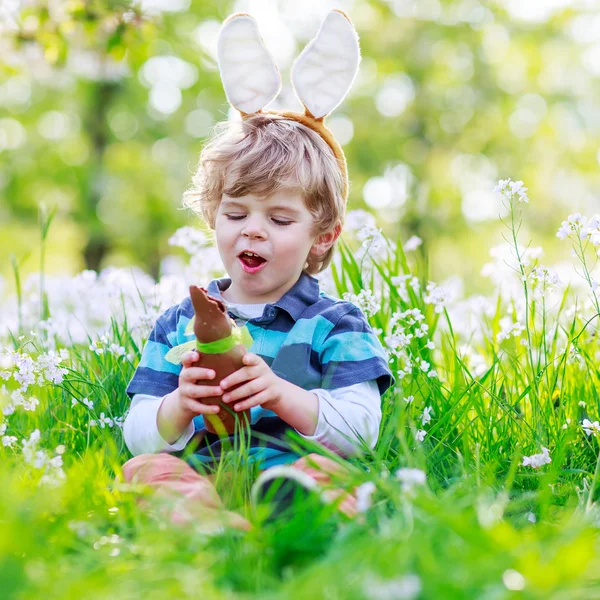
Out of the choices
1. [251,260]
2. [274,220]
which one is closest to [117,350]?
[251,260]

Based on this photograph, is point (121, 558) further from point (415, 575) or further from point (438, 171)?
point (438, 171)

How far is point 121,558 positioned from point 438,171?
16104 millimetres

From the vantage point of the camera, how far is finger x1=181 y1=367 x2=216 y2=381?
7.42 ft

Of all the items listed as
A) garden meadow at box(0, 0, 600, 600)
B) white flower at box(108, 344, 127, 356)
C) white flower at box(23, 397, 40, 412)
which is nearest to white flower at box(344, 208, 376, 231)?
garden meadow at box(0, 0, 600, 600)

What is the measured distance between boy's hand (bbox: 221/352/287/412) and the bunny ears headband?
116cm

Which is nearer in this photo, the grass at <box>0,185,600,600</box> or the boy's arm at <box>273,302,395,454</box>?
the grass at <box>0,185,600,600</box>

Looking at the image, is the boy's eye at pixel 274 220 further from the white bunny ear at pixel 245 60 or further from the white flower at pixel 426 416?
the white flower at pixel 426 416

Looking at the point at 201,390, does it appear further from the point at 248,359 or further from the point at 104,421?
the point at 104,421

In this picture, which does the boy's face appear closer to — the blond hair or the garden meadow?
the blond hair

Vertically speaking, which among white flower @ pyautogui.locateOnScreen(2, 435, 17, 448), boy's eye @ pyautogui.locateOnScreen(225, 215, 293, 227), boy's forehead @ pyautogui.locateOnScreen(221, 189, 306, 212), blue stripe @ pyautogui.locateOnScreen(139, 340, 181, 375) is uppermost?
boy's forehead @ pyautogui.locateOnScreen(221, 189, 306, 212)

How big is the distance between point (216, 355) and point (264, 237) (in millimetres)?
572

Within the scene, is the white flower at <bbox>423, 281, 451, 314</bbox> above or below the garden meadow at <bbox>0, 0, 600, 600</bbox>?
above

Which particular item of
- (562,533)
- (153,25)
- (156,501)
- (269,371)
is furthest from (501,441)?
(153,25)

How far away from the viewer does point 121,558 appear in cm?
164
